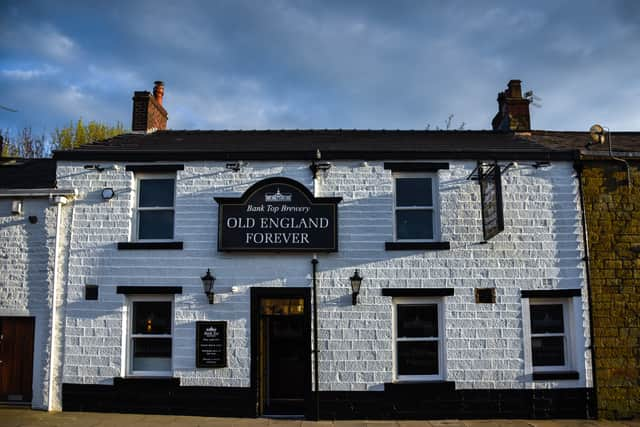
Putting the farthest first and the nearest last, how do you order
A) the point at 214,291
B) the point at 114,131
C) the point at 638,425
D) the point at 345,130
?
the point at 114,131
the point at 345,130
the point at 214,291
the point at 638,425

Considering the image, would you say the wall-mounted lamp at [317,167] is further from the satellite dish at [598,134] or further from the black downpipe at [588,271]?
the satellite dish at [598,134]

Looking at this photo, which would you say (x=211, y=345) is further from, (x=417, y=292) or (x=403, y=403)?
(x=417, y=292)

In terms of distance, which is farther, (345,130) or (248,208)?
(345,130)

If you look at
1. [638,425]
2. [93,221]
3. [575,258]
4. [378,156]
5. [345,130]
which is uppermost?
[345,130]

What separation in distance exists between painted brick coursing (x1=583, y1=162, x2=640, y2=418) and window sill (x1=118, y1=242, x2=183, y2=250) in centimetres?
865

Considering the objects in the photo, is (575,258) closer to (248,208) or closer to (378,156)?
(378,156)

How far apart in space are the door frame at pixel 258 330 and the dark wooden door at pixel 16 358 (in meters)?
4.68

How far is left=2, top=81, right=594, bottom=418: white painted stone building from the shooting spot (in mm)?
10180

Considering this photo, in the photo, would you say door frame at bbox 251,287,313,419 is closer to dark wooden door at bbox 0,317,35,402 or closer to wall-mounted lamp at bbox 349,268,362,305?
wall-mounted lamp at bbox 349,268,362,305

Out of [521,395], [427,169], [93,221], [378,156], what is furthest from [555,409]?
[93,221]

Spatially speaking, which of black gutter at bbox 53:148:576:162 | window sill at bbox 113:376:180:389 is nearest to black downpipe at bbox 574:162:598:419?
black gutter at bbox 53:148:576:162

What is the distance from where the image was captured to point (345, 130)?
1420cm

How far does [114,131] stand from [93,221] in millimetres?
19827

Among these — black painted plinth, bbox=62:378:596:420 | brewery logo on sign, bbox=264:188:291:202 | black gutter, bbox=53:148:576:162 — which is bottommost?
black painted plinth, bbox=62:378:596:420
